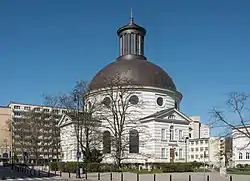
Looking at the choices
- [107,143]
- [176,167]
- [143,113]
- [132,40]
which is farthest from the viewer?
[132,40]

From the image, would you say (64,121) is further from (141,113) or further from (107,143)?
(107,143)

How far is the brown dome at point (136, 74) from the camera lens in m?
71.4

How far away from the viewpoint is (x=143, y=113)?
72.3 meters

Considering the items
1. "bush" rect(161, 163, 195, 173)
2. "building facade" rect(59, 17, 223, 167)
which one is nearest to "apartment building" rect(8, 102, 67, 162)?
"building facade" rect(59, 17, 223, 167)

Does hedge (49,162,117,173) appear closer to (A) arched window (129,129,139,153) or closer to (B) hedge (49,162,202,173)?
(B) hedge (49,162,202,173)

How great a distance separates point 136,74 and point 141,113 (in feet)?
24.1

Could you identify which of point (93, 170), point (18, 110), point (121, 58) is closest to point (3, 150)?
point (18, 110)

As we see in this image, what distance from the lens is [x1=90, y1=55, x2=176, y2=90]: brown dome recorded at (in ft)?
234

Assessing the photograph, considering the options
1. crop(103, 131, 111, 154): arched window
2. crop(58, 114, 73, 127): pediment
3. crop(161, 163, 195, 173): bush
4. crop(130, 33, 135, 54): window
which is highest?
crop(130, 33, 135, 54): window

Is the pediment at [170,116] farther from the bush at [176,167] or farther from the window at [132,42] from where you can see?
→ the window at [132,42]

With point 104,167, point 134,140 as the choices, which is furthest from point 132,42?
point 104,167

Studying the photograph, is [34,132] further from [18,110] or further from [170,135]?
[18,110]

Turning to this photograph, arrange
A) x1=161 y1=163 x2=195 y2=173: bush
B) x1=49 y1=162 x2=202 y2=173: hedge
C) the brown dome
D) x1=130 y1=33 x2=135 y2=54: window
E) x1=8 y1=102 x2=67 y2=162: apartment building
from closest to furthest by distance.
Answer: x1=49 y1=162 x2=202 y2=173: hedge → x1=161 y1=163 x2=195 y2=173: bush → the brown dome → x1=8 y1=102 x2=67 y2=162: apartment building → x1=130 y1=33 x2=135 y2=54: window

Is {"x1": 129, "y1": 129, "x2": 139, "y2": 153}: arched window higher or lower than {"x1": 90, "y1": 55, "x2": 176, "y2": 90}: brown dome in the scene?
lower
